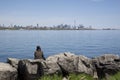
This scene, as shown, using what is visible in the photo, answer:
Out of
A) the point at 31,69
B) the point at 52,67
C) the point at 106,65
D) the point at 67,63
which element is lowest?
the point at 106,65

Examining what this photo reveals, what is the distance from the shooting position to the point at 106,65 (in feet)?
64.4

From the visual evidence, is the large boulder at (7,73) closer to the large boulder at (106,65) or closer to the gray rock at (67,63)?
the gray rock at (67,63)

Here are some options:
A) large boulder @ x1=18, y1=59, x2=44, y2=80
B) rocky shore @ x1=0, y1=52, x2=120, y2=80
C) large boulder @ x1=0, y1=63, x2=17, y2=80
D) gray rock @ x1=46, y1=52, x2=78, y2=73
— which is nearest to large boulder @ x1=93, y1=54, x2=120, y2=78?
rocky shore @ x1=0, y1=52, x2=120, y2=80

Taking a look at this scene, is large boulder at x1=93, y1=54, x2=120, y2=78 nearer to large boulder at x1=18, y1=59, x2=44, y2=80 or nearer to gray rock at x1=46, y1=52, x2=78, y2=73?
gray rock at x1=46, y1=52, x2=78, y2=73

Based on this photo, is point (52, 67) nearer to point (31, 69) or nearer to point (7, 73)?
point (31, 69)

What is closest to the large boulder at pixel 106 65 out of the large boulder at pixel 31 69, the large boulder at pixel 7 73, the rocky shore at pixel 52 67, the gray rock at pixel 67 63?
the rocky shore at pixel 52 67

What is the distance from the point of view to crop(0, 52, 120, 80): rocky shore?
17.1 meters

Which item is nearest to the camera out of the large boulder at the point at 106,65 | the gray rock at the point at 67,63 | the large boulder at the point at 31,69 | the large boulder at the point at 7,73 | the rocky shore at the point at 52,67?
the large boulder at the point at 7,73

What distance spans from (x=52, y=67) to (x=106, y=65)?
4521 mm

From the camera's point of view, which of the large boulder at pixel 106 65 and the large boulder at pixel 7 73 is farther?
the large boulder at pixel 106 65

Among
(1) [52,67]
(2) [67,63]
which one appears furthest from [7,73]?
(2) [67,63]

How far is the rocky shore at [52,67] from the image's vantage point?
56.1 ft

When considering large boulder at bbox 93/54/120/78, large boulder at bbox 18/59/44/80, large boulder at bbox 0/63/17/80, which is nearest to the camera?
large boulder at bbox 0/63/17/80

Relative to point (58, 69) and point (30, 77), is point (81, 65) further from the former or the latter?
point (30, 77)
